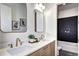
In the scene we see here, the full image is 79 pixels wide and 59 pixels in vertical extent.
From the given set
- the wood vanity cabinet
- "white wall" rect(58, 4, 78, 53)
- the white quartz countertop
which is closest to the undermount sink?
the white quartz countertop

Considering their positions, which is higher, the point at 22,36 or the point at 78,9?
the point at 78,9

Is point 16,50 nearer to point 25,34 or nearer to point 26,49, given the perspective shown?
point 26,49

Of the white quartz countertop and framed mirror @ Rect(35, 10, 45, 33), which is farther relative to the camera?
framed mirror @ Rect(35, 10, 45, 33)

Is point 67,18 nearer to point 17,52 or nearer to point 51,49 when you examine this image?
point 51,49

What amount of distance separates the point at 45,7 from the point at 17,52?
28.6 inches

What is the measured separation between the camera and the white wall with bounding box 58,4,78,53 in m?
1.43

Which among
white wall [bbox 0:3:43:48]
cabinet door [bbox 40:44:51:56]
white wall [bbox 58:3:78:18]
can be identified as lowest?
cabinet door [bbox 40:44:51:56]

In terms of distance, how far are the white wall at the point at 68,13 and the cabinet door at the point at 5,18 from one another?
27.3 inches

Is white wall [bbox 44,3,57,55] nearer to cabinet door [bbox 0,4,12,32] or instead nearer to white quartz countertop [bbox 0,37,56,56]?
white quartz countertop [bbox 0,37,56,56]

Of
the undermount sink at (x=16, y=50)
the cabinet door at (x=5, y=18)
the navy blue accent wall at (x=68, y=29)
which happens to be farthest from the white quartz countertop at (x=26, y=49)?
the cabinet door at (x=5, y=18)

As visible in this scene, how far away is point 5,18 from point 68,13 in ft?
2.80

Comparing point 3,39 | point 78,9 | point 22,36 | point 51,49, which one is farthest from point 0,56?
point 78,9

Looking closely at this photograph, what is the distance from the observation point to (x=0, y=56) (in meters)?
1.42

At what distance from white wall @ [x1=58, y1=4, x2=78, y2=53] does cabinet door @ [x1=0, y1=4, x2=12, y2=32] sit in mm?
693
